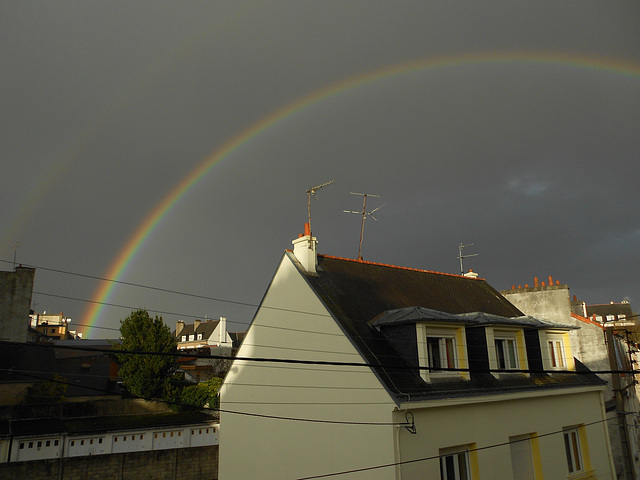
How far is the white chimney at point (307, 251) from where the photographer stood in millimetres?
15102

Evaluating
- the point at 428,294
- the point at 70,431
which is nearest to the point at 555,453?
the point at 428,294

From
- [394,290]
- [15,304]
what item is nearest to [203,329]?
[15,304]

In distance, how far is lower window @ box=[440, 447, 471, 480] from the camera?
1219cm

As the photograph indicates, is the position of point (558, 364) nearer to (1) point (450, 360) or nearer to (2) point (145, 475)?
(1) point (450, 360)

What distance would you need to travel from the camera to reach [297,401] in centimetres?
1378

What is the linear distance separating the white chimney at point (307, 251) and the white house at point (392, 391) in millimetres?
52

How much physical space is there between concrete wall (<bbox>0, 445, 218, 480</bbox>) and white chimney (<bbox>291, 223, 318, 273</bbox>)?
10873 mm

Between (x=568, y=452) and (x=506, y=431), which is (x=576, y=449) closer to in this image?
(x=568, y=452)

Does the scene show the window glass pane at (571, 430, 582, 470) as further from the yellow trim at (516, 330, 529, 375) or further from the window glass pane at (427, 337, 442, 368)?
the window glass pane at (427, 337, 442, 368)

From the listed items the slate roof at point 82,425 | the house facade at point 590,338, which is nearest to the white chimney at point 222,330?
the slate roof at point 82,425

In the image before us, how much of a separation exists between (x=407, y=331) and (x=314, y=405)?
333 centimetres

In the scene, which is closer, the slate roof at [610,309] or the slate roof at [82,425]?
the slate roof at [82,425]

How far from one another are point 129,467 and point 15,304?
23.8 m

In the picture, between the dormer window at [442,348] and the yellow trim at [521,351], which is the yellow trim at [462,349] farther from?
the yellow trim at [521,351]
